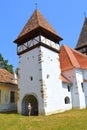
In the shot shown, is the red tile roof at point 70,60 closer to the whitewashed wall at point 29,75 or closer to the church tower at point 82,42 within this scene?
the church tower at point 82,42

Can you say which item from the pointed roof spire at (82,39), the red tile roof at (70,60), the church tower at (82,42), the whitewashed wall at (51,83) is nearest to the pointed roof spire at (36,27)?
the whitewashed wall at (51,83)

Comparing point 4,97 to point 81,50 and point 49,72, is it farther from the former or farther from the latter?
point 81,50

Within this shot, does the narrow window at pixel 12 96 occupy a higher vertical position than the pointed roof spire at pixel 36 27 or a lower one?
lower

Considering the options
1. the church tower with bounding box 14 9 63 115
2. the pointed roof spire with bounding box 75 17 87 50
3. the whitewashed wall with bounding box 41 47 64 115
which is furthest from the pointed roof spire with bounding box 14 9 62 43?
the pointed roof spire with bounding box 75 17 87 50

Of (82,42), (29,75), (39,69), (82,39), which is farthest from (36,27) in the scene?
(82,39)

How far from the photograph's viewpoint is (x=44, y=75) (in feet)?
73.6

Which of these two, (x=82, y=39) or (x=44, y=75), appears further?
(x=82, y=39)

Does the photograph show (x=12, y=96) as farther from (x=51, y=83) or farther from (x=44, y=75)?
(x=44, y=75)

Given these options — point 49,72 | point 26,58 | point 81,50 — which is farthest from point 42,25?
point 81,50

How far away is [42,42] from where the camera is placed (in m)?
23.8

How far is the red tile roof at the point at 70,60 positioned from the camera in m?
29.4

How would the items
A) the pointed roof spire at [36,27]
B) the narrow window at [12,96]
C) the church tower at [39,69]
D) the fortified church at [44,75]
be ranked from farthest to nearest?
1. the narrow window at [12,96]
2. the pointed roof spire at [36,27]
3. the fortified church at [44,75]
4. the church tower at [39,69]

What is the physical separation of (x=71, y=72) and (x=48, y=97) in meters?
8.01

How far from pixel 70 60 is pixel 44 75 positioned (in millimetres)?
8664
